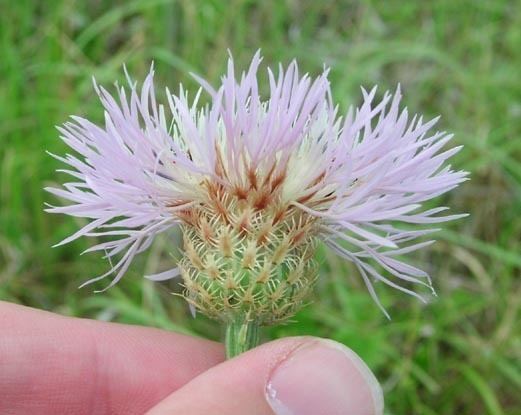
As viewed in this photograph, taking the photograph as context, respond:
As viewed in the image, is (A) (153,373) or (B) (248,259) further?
(A) (153,373)

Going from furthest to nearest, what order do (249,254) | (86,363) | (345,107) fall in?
1. (345,107)
2. (86,363)
3. (249,254)

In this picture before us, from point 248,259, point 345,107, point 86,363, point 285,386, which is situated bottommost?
point 86,363

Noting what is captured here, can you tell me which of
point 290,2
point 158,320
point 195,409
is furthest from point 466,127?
point 195,409

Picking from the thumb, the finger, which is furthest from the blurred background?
the thumb

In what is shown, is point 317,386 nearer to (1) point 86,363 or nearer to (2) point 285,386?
(2) point 285,386

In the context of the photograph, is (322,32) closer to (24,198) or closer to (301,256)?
(24,198)

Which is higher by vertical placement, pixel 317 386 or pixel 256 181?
pixel 256 181

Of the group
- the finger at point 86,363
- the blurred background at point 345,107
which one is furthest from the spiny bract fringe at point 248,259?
the blurred background at point 345,107

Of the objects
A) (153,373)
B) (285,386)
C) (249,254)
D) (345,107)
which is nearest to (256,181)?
(249,254)

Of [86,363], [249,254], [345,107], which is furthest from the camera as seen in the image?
[345,107]
